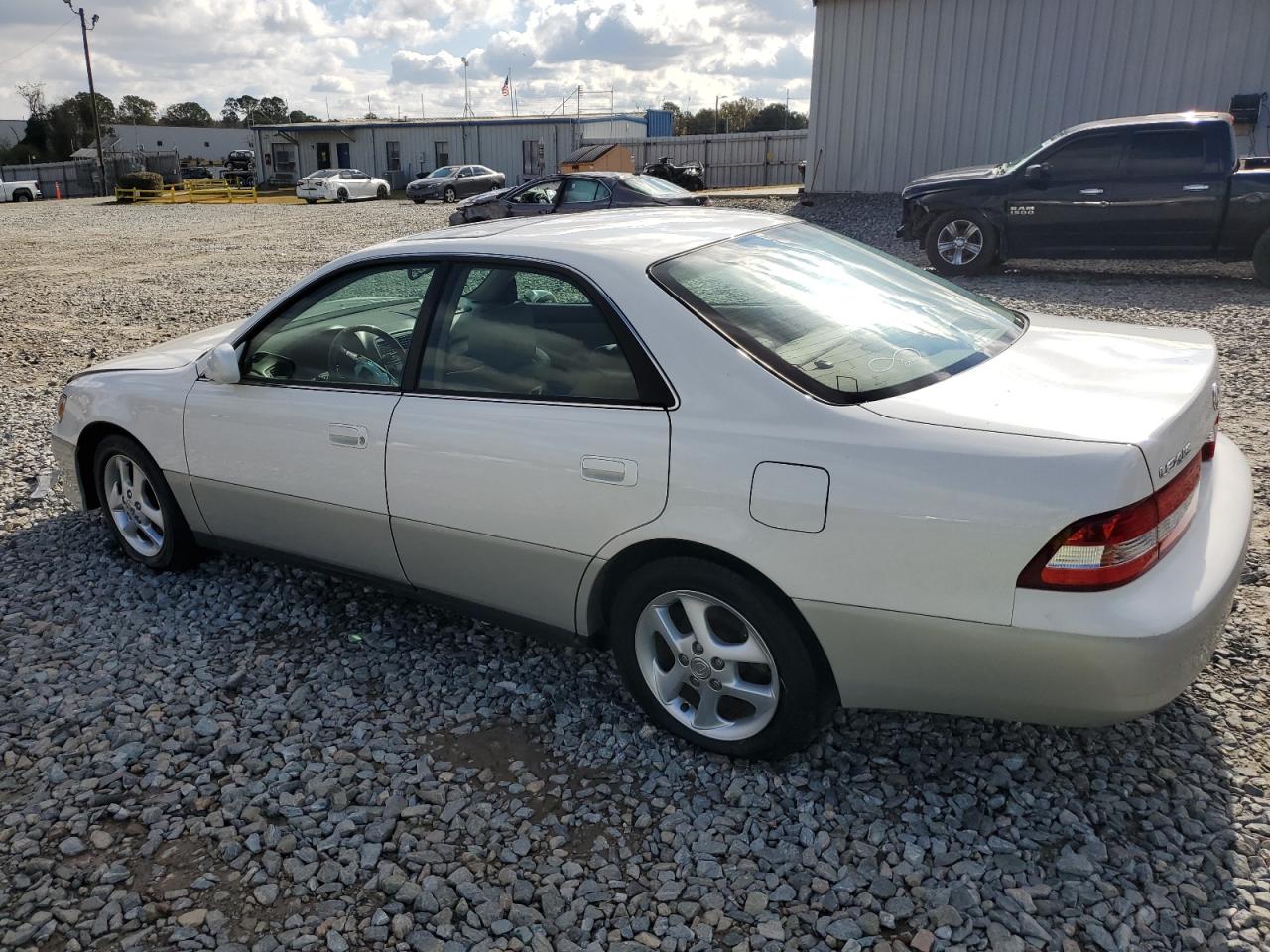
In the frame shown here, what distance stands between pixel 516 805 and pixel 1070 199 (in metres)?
10.9

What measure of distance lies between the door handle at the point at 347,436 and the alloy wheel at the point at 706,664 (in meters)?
1.19

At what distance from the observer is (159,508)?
4277mm

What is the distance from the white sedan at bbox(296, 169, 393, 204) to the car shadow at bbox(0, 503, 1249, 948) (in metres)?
35.0

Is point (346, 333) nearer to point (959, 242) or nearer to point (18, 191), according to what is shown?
point (959, 242)

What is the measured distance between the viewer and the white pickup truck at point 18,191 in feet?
136

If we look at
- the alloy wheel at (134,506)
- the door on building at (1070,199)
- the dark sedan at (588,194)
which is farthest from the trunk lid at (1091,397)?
the dark sedan at (588,194)

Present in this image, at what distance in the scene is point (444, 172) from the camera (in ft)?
112

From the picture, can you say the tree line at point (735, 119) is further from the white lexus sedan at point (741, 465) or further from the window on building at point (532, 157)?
the white lexus sedan at point (741, 465)

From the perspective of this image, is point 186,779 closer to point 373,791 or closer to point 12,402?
point 373,791

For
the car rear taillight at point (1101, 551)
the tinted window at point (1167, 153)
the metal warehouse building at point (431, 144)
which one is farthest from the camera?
the metal warehouse building at point (431, 144)

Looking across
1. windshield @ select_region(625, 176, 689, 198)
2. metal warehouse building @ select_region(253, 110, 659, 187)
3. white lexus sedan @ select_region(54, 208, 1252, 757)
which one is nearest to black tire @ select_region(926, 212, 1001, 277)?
windshield @ select_region(625, 176, 689, 198)

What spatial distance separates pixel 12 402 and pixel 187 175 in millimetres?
51715

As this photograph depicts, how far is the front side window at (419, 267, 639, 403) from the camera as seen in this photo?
291 centimetres

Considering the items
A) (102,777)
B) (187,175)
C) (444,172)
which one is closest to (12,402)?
(102,777)
